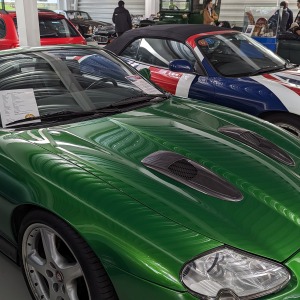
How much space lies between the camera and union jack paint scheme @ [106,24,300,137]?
3674 millimetres

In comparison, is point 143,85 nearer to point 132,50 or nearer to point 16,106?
point 16,106

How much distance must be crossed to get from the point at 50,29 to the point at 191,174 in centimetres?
691

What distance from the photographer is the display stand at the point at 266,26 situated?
22.9 feet

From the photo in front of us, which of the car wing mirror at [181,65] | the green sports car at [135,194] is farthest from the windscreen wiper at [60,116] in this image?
the car wing mirror at [181,65]

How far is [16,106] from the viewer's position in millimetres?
2225

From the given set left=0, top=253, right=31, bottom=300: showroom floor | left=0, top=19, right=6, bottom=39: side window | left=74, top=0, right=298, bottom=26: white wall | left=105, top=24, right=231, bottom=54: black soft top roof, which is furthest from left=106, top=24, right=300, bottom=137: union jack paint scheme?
left=74, top=0, right=298, bottom=26: white wall

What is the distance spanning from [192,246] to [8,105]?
1.37 metres

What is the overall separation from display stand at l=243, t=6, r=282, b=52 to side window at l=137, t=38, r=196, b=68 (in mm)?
3262

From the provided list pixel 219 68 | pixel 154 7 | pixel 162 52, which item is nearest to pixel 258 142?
pixel 219 68

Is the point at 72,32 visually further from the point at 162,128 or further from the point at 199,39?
the point at 162,128

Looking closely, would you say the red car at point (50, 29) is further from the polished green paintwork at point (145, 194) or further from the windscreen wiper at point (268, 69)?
the polished green paintwork at point (145, 194)

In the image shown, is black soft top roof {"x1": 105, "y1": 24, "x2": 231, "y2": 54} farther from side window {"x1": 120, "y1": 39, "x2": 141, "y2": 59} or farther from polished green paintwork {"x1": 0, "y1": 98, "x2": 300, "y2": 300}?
polished green paintwork {"x1": 0, "y1": 98, "x2": 300, "y2": 300}

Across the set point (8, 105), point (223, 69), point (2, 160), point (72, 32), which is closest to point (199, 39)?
point (223, 69)

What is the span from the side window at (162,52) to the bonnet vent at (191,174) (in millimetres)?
2398
